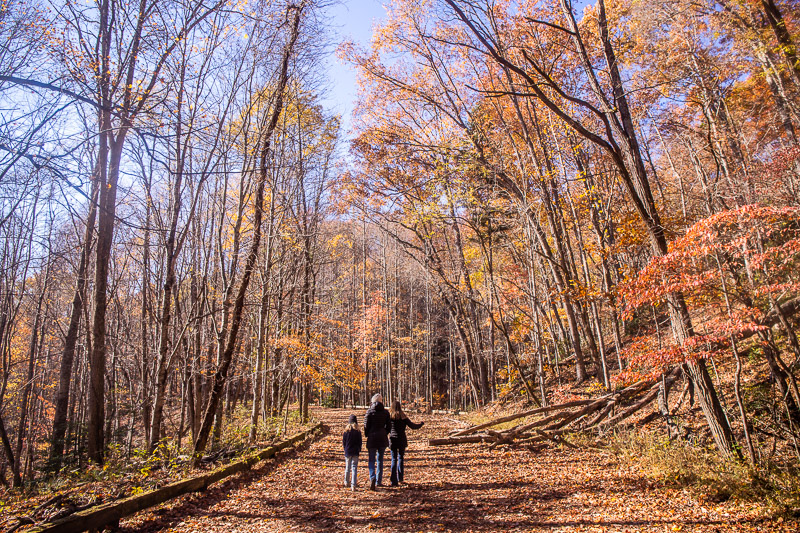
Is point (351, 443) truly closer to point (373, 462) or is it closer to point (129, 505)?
point (373, 462)

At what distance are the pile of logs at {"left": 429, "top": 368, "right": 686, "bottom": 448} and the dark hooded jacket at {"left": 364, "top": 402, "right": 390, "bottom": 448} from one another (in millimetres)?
4252

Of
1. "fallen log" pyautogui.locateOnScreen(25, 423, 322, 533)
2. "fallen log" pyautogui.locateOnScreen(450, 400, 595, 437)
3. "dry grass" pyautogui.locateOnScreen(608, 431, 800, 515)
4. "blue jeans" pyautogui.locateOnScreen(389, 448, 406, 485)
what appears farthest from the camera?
"fallen log" pyautogui.locateOnScreen(450, 400, 595, 437)

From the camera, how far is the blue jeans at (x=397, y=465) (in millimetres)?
6895

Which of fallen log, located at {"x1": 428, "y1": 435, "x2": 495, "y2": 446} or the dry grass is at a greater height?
the dry grass

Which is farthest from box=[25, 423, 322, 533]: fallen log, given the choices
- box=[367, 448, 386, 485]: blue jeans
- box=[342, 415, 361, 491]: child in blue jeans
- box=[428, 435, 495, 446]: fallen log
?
box=[428, 435, 495, 446]: fallen log

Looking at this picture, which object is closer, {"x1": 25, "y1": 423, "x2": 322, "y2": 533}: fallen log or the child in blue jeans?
{"x1": 25, "y1": 423, "x2": 322, "y2": 533}: fallen log

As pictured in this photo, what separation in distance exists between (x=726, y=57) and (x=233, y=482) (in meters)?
17.3

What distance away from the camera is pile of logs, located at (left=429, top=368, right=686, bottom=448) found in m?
9.22

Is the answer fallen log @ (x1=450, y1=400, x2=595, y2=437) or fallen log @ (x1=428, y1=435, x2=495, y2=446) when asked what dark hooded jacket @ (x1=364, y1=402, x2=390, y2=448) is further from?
fallen log @ (x1=450, y1=400, x2=595, y2=437)

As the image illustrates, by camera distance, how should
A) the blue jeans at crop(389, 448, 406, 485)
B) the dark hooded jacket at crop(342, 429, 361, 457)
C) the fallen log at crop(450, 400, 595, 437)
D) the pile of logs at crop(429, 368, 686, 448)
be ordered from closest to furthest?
the dark hooded jacket at crop(342, 429, 361, 457), the blue jeans at crop(389, 448, 406, 485), the pile of logs at crop(429, 368, 686, 448), the fallen log at crop(450, 400, 595, 437)

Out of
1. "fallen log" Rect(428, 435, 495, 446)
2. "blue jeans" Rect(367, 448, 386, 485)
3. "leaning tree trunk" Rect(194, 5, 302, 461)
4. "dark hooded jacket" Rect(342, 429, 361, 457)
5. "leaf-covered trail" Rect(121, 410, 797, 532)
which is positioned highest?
"leaning tree trunk" Rect(194, 5, 302, 461)

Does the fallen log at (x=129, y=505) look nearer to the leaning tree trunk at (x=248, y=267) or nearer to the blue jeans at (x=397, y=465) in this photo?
the leaning tree trunk at (x=248, y=267)

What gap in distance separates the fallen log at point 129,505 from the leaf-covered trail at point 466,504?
16 cm

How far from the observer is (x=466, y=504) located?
5758 millimetres
